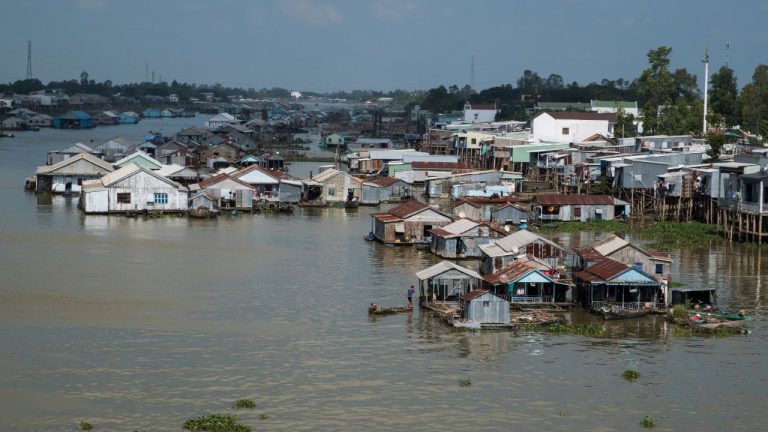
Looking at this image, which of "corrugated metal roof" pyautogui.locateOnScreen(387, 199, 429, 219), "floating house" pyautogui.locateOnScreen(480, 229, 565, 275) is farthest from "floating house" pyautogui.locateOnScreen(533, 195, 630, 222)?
"floating house" pyautogui.locateOnScreen(480, 229, 565, 275)

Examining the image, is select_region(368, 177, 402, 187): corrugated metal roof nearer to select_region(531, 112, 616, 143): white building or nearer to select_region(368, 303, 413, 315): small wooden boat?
select_region(531, 112, 616, 143): white building

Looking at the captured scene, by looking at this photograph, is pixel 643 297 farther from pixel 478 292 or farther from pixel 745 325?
pixel 478 292

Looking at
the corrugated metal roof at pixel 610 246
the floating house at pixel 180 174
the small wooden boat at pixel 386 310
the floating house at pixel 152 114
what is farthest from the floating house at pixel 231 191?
the floating house at pixel 152 114

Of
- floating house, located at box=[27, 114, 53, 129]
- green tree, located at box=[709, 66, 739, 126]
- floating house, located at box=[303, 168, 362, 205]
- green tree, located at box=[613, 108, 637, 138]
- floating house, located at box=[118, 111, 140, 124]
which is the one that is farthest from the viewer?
floating house, located at box=[118, 111, 140, 124]

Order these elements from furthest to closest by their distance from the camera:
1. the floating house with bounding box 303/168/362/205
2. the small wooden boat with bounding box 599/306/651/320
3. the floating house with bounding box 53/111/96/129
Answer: the floating house with bounding box 53/111/96/129, the floating house with bounding box 303/168/362/205, the small wooden boat with bounding box 599/306/651/320

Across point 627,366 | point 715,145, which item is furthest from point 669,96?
point 627,366
